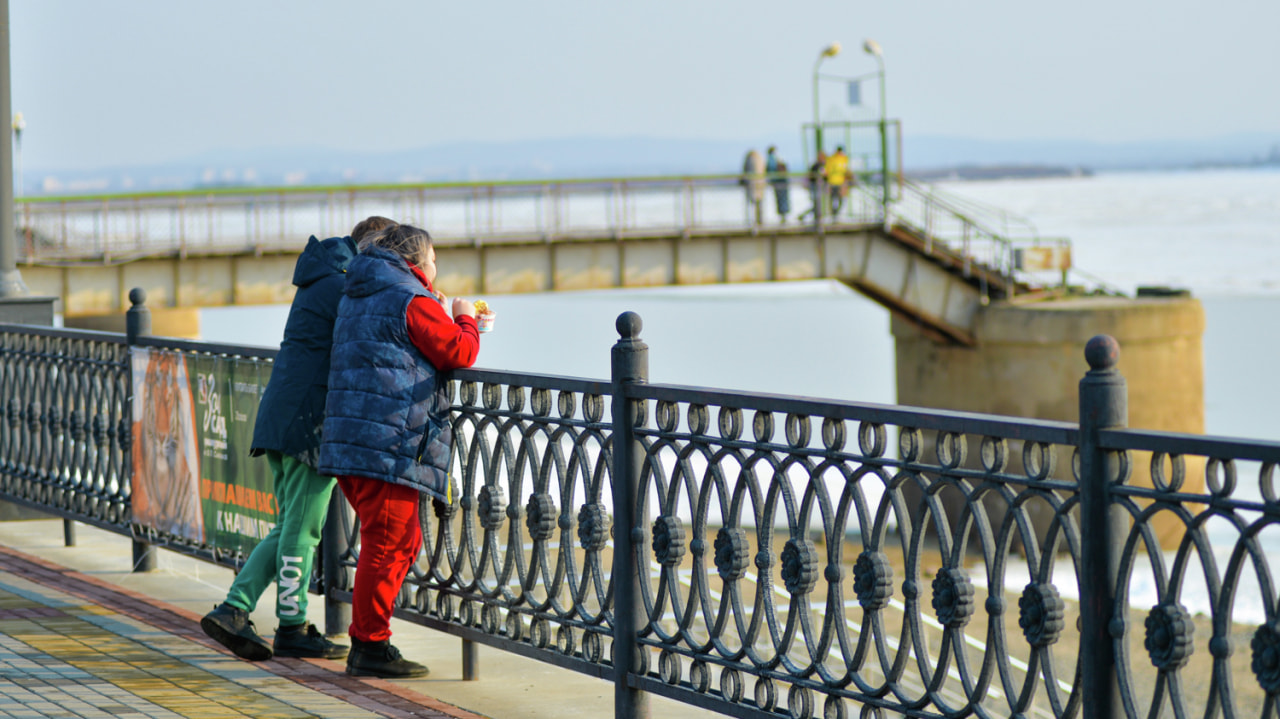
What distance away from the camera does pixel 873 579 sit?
4266 millimetres

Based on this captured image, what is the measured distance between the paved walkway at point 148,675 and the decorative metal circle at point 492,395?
104 centimetres

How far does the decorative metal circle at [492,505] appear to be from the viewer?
558cm

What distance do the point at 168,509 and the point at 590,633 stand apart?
9.72 feet

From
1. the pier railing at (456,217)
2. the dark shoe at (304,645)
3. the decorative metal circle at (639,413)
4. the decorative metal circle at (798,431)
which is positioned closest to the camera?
the decorative metal circle at (798,431)

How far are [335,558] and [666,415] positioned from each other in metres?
2.14

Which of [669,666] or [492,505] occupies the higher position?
[492,505]

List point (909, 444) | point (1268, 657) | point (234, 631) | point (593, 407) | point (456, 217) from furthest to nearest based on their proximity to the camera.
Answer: point (456, 217) < point (234, 631) < point (593, 407) < point (909, 444) < point (1268, 657)

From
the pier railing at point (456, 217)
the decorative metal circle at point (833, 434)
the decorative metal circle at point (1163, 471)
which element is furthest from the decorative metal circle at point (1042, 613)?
the pier railing at point (456, 217)

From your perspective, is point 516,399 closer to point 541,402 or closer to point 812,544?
point 541,402

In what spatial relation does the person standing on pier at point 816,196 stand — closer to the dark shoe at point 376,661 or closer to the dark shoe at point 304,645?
the dark shoe at point 304,645

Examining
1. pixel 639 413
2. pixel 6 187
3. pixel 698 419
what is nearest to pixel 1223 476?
pixel 698 419

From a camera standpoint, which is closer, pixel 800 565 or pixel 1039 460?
pixel 1039 460

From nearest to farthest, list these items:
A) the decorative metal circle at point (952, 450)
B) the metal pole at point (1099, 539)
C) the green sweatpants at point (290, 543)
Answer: the metal pole at point (1099, 539)
the decorative metal circle at point (952, 450)
the green sweatpants at point (290, 543)

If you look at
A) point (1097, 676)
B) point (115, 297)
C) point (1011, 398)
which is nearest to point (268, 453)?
point (1097, 676)
